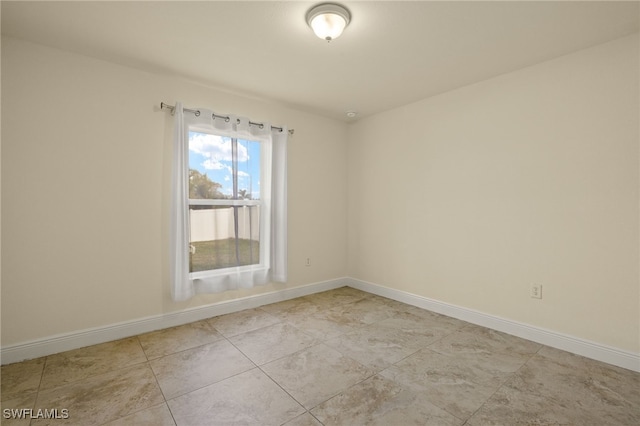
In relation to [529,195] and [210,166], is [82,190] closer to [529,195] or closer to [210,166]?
[210,166]

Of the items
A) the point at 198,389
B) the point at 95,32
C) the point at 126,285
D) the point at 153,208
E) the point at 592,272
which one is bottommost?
the point at 198,389

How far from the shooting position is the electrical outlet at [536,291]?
2.60 meters

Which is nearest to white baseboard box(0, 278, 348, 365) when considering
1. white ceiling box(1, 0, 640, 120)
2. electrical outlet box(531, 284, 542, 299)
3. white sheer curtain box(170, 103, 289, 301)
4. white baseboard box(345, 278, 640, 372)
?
white sheer curtain box(170, 103, 289, 301)

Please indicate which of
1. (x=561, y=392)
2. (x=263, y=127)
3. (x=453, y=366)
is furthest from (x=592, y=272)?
(x=263, y=127)

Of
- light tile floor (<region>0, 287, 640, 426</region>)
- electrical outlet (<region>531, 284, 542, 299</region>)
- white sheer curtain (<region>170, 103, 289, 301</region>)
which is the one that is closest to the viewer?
light tile floor (<region>0, 287, 640, 426</region>)

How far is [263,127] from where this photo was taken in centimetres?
341

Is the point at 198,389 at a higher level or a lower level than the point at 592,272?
lower

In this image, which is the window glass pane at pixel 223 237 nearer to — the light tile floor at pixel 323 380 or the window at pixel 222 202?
the window at pixel 222 202

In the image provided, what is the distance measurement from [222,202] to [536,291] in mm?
3092

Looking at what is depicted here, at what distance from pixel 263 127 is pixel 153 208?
144cm

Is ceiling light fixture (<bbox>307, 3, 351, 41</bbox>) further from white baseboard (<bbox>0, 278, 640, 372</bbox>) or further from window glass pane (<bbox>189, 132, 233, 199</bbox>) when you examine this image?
white baseboard (<bbox>0, 278, 640, 372</bbox>)

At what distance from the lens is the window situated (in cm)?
304

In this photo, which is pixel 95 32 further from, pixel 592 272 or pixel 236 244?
pixel 592 272

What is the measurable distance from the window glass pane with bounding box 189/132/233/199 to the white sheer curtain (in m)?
0.09
